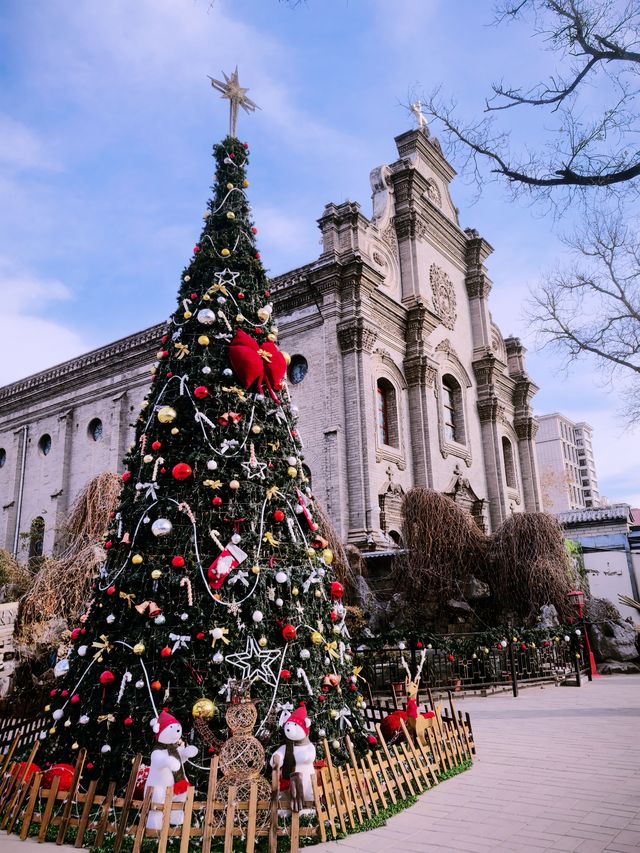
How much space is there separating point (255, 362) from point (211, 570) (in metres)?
2.14

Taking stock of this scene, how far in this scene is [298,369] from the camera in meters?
22.2

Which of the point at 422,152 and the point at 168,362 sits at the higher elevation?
the point at 422,152

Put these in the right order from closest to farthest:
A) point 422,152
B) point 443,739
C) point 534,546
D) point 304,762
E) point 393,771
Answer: point 304,762, point 393,771, point 443,739, point 534,546, point 422,152

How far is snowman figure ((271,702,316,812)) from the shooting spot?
191 inches

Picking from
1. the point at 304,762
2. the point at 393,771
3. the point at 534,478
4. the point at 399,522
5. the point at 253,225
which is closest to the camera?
the point at 304,762

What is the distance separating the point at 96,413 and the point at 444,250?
17.5 m

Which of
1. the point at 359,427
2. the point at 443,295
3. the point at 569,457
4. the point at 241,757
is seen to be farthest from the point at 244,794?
the point at 569,457

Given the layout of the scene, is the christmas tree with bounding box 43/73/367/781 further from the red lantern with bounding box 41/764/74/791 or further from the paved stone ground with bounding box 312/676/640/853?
the paved stone ground with bounding box 312/676/640/853

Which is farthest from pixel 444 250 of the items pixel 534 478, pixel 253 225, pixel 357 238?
pixel 253 225

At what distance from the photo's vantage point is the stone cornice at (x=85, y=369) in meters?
28.1

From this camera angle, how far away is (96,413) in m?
29.7

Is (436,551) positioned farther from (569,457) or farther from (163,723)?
(569,457)

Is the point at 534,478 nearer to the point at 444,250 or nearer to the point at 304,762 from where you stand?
the point at 444,250

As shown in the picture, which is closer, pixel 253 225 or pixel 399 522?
pixel 253 225
